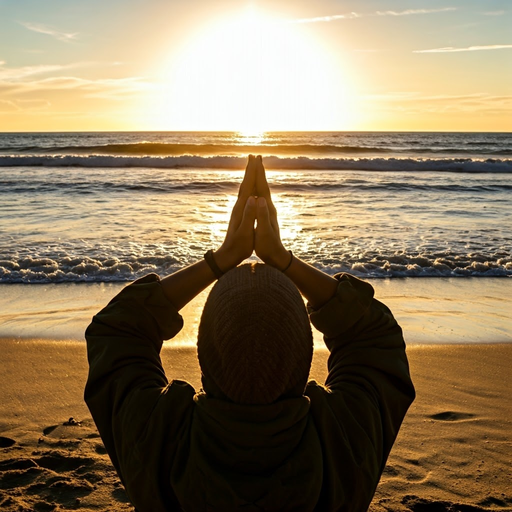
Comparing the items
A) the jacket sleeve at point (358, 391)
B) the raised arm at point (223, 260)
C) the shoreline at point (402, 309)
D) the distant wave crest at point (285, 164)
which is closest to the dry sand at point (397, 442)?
the shoreline at point (402, 309)

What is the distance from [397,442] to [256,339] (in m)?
2.28

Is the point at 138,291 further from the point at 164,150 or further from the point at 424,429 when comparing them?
the point at 164,150

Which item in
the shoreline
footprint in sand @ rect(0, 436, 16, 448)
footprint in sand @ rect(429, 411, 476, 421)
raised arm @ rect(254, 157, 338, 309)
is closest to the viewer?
raised arm @ rect(254, 157, 338, 309)

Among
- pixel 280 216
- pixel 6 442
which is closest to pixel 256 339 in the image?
pixel 6 442

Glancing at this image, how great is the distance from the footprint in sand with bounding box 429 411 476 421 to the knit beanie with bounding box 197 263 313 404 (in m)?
2.47

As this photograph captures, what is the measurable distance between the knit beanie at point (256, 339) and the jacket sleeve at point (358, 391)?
0.16 metres

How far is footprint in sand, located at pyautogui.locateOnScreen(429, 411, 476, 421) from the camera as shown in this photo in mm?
3311

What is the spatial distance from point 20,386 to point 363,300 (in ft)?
10.2

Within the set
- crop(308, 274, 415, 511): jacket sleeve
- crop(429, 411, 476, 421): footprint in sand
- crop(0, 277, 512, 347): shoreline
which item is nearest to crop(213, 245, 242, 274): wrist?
crop(308, 274, 415, 511): jacket sleeve

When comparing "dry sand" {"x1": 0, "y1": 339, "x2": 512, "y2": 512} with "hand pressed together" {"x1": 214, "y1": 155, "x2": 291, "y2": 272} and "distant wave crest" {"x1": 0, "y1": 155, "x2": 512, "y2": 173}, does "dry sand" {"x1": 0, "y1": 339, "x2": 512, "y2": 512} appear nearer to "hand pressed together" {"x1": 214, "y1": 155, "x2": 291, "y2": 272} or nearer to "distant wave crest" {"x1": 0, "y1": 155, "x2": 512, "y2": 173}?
"hand pressed together" {"x1": 214, "y1": 155, "x2": 291, "y2": 272}

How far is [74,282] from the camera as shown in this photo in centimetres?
642

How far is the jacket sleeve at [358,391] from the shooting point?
124 centimetres

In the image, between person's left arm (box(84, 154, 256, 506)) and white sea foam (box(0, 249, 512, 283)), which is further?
white sea foam (box(0, 249, 512, 283))

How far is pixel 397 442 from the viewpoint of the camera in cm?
304
